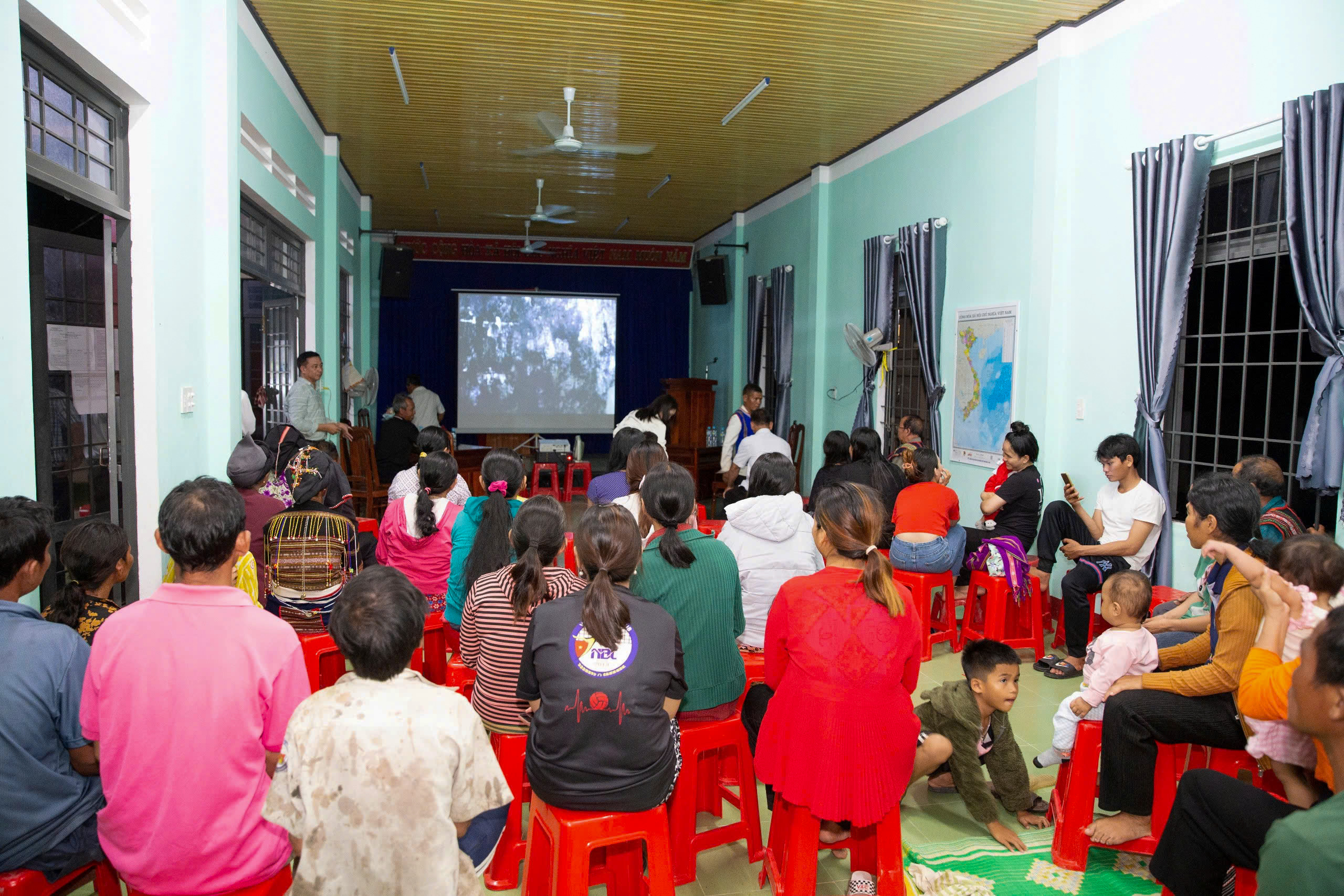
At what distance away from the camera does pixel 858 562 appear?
217cm

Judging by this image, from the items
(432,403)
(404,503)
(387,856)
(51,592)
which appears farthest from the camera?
(432,403)

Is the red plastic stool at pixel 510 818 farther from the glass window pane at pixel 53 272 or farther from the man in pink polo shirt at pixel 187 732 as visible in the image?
the glass window pane at pixel 53 272

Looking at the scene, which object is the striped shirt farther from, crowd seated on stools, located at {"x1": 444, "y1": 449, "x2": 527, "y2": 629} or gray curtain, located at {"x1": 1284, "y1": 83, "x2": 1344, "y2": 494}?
gray curtain, located at {"x1": 1284, "y1": 83, "x2": 1344, "y2": 494}

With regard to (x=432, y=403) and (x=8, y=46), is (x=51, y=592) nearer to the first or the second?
(x=8, y=46)

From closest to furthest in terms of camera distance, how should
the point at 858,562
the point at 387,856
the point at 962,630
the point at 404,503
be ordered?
the point at 387,856, the point at 858,562, the point at 404,503, the point at 962,630

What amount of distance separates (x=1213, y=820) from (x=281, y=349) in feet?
23.8

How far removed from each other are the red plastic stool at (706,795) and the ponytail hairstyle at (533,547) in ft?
1.87

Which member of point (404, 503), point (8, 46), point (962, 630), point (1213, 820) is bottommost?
point (962, 630)

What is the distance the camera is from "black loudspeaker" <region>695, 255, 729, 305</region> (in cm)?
1138

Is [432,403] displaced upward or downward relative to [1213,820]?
upward

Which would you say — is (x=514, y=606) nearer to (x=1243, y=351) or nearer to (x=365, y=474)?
(x=1243, y=351)

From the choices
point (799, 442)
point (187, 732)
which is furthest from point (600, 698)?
point (799, 442)

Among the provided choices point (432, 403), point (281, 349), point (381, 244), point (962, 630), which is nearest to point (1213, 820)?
point (962, 630)

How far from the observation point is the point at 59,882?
183cm
